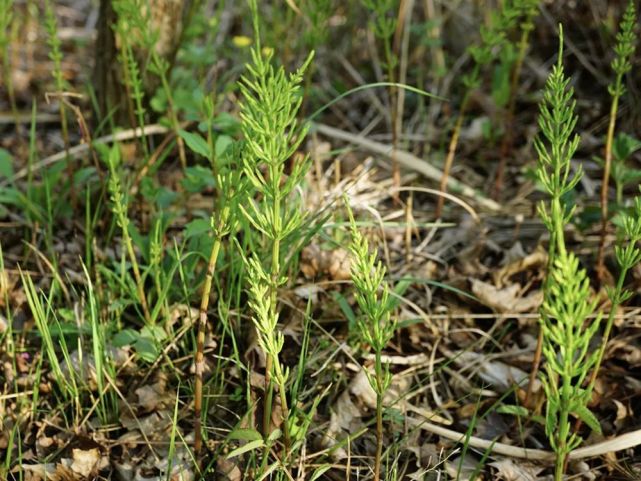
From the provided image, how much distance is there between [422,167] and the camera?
2.82m

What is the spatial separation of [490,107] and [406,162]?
76 centimetres

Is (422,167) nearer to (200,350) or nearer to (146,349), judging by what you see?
(146,349)

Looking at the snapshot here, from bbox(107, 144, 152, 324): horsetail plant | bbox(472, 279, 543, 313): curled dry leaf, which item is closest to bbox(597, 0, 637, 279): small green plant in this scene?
bbox(472, 279, 543, 313): curled dry leaf

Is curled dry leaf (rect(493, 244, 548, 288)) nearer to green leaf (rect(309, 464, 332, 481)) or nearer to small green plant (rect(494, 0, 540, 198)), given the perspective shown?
small green plant (rect(494, 0, 540, 198))

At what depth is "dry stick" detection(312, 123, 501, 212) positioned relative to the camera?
2.75 metres

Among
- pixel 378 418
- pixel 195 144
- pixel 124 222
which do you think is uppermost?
pixel 195 144

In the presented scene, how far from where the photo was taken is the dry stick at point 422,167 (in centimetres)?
275

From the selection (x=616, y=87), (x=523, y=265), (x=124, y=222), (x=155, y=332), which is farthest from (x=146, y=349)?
(x=616, y=87)

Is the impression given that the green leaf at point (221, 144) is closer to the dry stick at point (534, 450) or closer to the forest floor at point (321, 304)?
the forest floor at point (321, 304)

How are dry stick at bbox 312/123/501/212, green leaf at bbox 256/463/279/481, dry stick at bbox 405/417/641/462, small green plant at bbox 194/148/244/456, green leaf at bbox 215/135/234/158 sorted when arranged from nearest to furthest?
small green plant at bbox 194/148/244/456 → green leaf at bbox 256/463/279/481 → dry stick at bbox 405/417/641/462 → green leaf at bbox 215/135/234/158 → dry stick at bbox 312/123/501/212

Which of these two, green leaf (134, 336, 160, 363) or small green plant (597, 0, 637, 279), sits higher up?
small green plant (597, 0, 637, 279)

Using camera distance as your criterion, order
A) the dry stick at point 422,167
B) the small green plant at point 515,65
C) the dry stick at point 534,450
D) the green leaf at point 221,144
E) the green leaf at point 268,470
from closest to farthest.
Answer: the green leaf at point 268,470 → the dry stick at point 534,450 → the green leaf at point 221,144 → the small green plant at point 515,65 → the dry stick at point 422,167

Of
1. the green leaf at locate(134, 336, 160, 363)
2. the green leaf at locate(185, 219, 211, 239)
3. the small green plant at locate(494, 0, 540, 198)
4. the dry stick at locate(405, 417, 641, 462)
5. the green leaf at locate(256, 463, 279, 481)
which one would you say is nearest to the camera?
the green leaf at locate(256, 463, 279, 481)

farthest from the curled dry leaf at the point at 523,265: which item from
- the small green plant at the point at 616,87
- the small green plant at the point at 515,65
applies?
the small green plant at the point at 515,65
